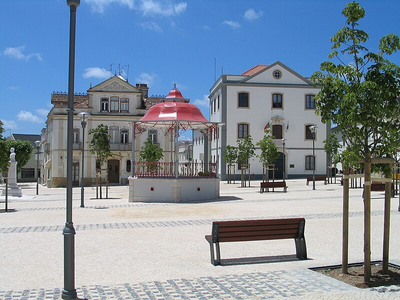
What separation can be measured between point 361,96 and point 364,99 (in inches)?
2.4

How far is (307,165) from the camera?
161ft

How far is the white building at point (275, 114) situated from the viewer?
47812 mm

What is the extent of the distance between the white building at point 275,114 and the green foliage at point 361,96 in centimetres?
4049

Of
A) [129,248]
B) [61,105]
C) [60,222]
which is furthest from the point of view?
[61,105]

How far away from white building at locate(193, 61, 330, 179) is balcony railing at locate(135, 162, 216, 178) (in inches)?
1016

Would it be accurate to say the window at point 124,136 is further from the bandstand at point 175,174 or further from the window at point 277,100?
the bandstand at point 175,174

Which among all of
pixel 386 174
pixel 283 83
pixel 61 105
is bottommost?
pixel 386 174

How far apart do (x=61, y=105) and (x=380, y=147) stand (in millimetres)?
42173

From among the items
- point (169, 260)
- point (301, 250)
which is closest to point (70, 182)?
point (169, 260)

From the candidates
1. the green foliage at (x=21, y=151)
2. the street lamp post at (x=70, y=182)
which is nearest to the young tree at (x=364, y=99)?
the street lamp post at (x=70, y=182)

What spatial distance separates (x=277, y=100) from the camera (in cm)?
4878

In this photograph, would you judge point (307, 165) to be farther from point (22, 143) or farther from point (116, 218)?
point (22, 143)

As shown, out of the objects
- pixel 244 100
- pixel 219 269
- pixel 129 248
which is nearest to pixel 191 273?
pixel 219 269

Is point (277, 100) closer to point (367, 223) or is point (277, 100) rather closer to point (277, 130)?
point (277, 130)
